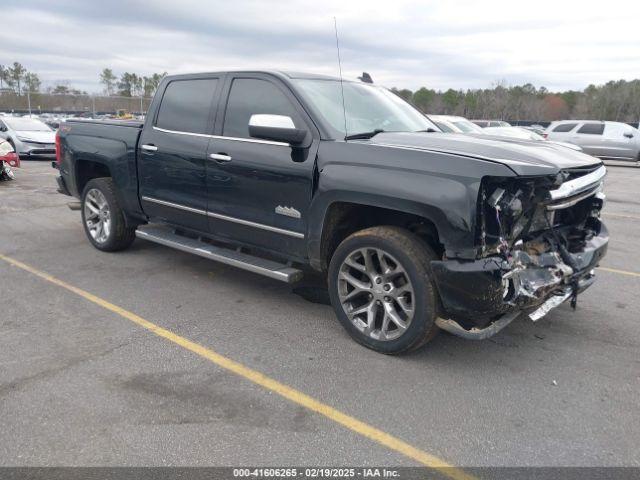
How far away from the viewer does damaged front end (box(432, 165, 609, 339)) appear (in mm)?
3162

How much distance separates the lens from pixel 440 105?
3081 inches

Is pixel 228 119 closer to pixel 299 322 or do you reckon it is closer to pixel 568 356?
pixel 299 322

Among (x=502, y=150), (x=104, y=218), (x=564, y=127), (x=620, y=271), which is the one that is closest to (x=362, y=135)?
(x=502, y=150)

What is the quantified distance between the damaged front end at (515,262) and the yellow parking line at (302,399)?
0.88 m

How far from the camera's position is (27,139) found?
1639 centimetres

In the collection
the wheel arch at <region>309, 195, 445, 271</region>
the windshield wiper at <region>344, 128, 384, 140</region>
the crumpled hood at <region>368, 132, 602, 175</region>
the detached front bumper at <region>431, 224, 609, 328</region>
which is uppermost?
the windshield wiper at <region>344, 128, 384, 140</region>

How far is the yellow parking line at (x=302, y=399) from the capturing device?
2.65m

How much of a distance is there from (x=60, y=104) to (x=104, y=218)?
167ft

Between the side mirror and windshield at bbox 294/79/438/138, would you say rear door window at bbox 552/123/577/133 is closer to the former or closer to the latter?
windshield at bbox 294/79/438/138

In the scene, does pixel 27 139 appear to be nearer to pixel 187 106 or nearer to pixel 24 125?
pixel 24 125

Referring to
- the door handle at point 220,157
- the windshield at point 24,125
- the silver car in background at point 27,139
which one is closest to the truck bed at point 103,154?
the door handle at point 220,157

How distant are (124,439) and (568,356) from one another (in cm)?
299

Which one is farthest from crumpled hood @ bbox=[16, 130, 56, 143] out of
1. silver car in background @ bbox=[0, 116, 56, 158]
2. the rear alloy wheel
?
the rear alloy wheel

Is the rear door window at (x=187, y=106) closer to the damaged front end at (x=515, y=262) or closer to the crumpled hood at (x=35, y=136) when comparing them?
the damaged front end at (x=515, y=262)
